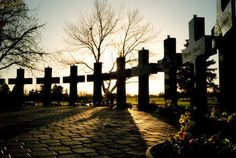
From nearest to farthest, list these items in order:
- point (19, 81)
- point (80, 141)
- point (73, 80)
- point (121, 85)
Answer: point (80, 141)
point (121, 85)
point (73, 80)
point (19, 81)

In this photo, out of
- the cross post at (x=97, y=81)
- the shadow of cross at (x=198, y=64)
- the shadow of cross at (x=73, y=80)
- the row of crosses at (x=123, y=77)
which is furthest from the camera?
the shadow of cross at (x=73, y=80)

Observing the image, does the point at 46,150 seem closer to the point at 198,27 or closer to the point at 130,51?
the point at 198,27

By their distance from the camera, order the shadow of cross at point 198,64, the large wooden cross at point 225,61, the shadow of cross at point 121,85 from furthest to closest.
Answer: the shadow of cross at point 121,85, the shadow of cross at point 198,64, the large wooden cross at point 225,61

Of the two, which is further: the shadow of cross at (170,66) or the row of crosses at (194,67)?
the shadow of cross at (170,66)

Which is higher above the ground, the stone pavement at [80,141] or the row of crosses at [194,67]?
the row of crosses at [194,67]

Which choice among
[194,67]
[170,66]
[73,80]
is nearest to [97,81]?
[73,80]

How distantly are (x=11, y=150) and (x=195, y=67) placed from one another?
5923mm

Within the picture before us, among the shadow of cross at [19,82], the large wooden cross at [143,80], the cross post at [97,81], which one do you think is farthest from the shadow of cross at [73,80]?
the large wooden cross at [143,80]

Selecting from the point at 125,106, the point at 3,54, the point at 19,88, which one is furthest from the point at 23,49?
the point at 125,106

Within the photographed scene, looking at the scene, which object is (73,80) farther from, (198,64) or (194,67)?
(198,64)

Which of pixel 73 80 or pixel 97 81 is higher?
pixel 73 80

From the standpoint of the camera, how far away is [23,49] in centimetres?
1700

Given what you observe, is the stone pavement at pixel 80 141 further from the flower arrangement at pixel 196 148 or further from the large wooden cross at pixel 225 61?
the large wooden cross at pixel 225 61

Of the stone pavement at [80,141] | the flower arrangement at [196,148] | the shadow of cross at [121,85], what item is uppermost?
the shadow of cross at [121,85]
